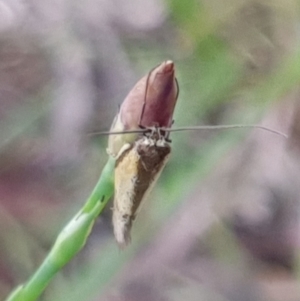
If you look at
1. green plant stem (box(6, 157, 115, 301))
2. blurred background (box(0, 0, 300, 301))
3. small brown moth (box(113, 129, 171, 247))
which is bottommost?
green plant stem (box(6, 157, 115, 301))

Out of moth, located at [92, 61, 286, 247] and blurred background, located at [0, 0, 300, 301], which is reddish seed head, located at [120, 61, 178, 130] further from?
blurred background, located at [0, 0, 300, 301]

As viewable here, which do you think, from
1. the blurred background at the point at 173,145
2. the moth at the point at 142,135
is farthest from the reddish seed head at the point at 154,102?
the blurred background at the point at 173,145

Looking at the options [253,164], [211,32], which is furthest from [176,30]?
[253,164]

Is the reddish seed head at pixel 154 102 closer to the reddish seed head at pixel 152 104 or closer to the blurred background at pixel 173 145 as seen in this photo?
the reddish seed head at pixel 152 104

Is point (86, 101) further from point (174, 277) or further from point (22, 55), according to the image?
point (174, 277)

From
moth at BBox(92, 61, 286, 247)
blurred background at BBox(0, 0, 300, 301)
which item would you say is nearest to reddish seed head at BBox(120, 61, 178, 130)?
moth at BBox(92, 61, 286, 247)

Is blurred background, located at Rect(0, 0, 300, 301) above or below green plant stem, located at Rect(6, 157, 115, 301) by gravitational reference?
above
